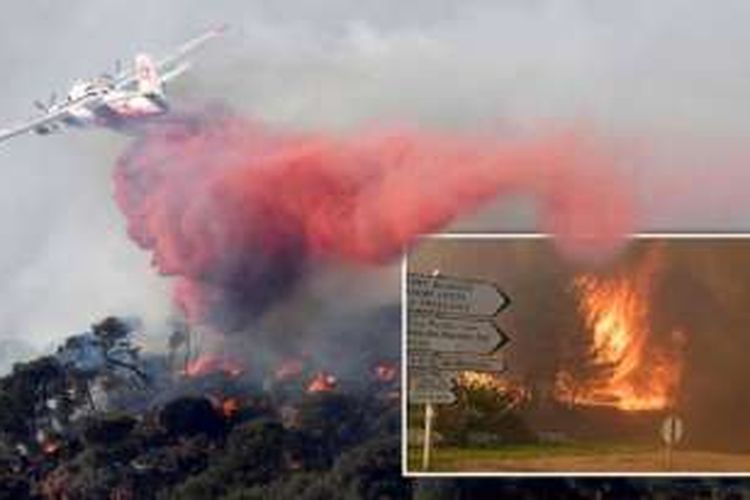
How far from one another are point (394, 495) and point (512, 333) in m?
12.8

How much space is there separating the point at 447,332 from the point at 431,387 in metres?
2.02

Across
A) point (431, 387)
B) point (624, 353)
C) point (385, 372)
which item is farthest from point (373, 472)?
point (624, 353)

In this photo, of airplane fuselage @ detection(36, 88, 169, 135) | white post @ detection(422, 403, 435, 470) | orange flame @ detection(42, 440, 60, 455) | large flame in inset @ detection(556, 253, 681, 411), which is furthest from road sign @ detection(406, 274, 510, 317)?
orange flame @ detection(42, 440, 60, 455)

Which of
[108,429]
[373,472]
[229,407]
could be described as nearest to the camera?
Result: [373,472]

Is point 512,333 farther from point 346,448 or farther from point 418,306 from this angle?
point 346,448

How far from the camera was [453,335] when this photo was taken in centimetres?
4906

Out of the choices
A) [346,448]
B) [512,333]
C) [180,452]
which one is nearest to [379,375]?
[346,448]

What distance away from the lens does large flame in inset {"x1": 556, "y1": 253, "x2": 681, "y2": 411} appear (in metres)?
49.3

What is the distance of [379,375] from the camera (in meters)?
68.3

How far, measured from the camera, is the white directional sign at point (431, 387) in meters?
49.5

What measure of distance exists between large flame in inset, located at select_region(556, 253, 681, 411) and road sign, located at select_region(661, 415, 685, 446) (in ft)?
1.77

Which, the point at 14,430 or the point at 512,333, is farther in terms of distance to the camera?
the point at 14,430

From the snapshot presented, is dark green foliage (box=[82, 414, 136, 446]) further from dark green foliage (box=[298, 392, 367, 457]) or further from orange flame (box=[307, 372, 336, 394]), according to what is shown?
orange flame (box=[307, 372, 336, 394])

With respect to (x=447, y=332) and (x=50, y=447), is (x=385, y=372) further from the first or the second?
(x=447, y=332)
